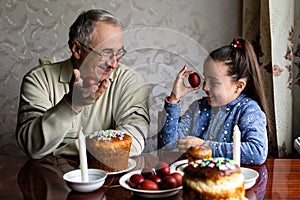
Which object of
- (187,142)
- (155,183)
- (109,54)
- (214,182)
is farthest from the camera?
(109,54)

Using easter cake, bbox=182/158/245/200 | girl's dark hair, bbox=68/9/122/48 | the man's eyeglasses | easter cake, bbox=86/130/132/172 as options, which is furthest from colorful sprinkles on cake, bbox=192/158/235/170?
girl's dark hair, bbox=68/9/122/48

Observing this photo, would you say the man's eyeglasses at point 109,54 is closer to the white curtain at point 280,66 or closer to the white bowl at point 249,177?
the white bowl at point 249,177

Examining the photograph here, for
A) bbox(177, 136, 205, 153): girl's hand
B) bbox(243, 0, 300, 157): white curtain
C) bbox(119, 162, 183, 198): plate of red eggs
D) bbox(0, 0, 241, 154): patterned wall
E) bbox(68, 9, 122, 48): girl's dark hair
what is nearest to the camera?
bbox(119, 162, 183, 198): plate of red eggs

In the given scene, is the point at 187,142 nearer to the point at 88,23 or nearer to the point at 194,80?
the point at 194,80

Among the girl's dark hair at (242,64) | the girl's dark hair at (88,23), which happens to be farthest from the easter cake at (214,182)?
the girl's dark hair at (88,23)

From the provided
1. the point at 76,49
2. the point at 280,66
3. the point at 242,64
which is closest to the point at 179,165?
the point at 242,64

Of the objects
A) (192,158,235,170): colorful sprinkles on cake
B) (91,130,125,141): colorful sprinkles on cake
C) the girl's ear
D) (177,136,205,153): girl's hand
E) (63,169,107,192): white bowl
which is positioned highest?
the girl's ear

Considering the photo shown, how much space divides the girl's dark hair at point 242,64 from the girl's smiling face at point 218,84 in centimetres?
2

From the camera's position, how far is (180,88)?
172 cm

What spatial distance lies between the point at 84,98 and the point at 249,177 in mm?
574

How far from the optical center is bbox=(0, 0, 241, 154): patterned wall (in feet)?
8.21

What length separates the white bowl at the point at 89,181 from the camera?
4.47 feet

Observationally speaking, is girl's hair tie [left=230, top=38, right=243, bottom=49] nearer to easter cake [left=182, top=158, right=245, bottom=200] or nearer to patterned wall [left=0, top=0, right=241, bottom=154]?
patterned wall [left=0, top=0, right=241, bottom=154]

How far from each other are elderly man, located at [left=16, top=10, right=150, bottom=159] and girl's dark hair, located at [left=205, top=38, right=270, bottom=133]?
355 mm
